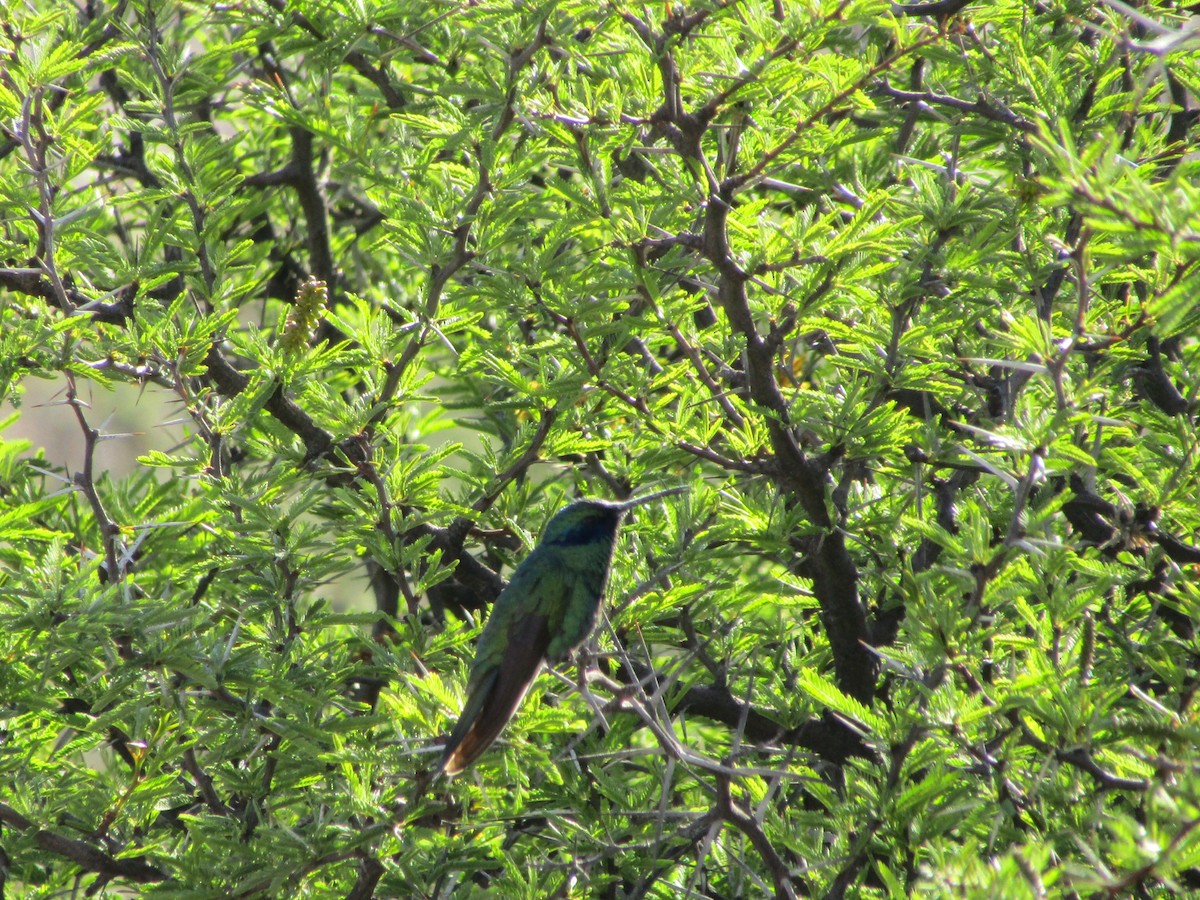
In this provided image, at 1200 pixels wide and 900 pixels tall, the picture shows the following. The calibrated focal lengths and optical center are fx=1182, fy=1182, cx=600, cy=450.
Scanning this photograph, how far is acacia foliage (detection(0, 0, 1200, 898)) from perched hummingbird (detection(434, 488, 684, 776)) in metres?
0.13

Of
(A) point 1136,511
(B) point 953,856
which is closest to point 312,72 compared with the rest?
(A) point 1136,511

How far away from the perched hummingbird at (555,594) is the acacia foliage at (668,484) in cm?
13

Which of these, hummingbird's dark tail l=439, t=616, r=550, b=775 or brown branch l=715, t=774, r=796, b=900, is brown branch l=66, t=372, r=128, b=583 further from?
brown branch l=715, t=774, r=796, b=900

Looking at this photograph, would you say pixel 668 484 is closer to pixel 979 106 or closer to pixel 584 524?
pixel 584 524

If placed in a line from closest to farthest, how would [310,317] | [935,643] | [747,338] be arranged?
[935,643] < [747,338] < [310,317]

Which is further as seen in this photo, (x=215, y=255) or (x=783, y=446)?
(x=215, y=255)

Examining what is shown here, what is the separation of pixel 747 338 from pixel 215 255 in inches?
72.7

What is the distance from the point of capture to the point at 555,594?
374 cm

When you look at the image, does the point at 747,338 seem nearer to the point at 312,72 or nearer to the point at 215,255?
the point at 215,255

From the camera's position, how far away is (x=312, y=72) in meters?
5.23

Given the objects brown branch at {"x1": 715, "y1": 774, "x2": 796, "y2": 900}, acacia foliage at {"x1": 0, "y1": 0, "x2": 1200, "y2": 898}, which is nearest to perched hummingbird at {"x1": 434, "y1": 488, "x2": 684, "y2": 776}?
acacia foliage at {"x1": 0, "y1": 0, "x2": 1200, "y2": 898}

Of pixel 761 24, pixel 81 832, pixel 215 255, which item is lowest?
pixel 81 832

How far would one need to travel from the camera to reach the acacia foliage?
270cm

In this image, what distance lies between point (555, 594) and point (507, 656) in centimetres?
32
